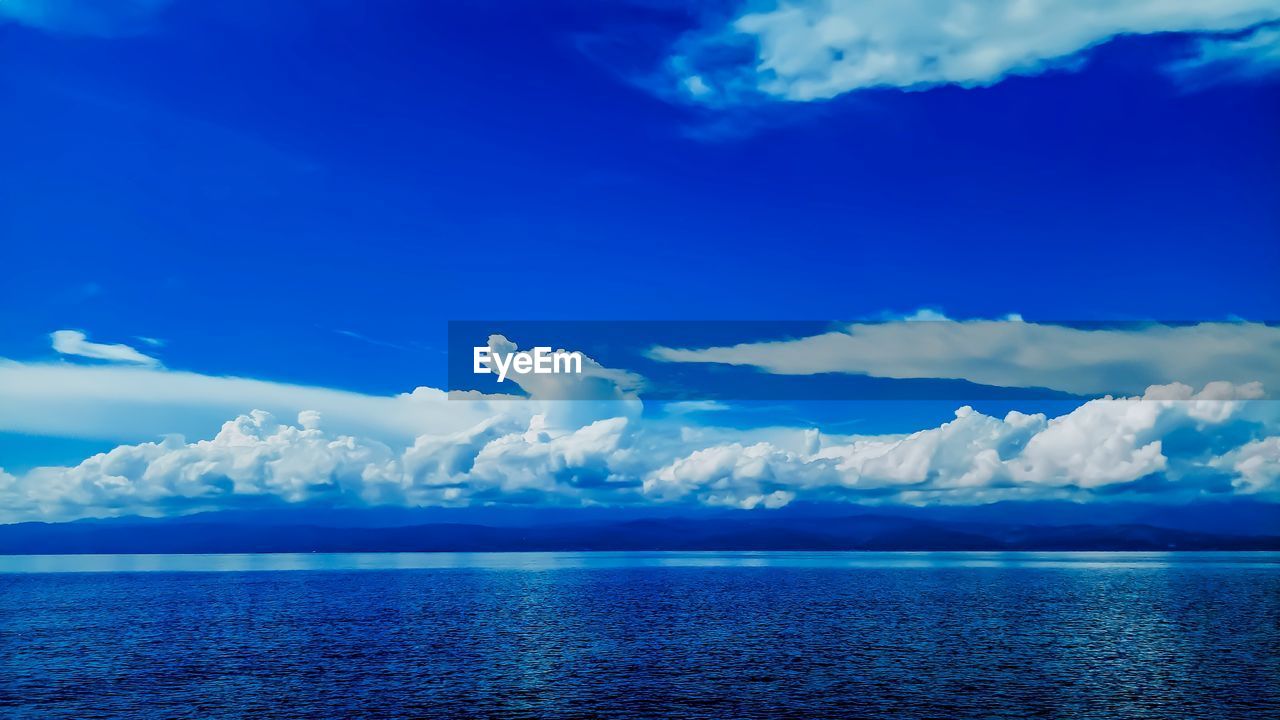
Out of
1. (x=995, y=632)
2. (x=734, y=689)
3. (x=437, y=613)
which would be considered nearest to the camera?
(x=734, y=689)

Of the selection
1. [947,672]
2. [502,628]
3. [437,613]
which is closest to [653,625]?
[502,628]

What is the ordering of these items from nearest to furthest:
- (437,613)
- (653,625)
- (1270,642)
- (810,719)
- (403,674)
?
1. (810,719)
2. (403,674)
3. (1270,642)
4. (653,625)
5. (437,613)

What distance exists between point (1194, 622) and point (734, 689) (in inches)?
2948

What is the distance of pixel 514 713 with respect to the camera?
185 ft

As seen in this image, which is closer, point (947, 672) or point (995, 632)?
point (947, 672)

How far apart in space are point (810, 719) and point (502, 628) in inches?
2194

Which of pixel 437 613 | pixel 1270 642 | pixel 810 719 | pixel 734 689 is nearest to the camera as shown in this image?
pixel 810 719

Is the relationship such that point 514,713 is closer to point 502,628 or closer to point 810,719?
point 810,719

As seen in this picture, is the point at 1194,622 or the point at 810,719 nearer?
the point at 810,719

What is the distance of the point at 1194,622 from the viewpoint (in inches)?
4343

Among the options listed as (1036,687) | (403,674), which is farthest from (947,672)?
(403,674)

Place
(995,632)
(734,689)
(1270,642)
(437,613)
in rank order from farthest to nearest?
(437,613), (995,632), (1270,642), (734,689)

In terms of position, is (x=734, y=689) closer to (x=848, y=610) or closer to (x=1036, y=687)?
(x=1036, y=687)

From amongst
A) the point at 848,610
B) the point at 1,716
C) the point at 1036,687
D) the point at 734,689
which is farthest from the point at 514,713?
the point at 848,610
